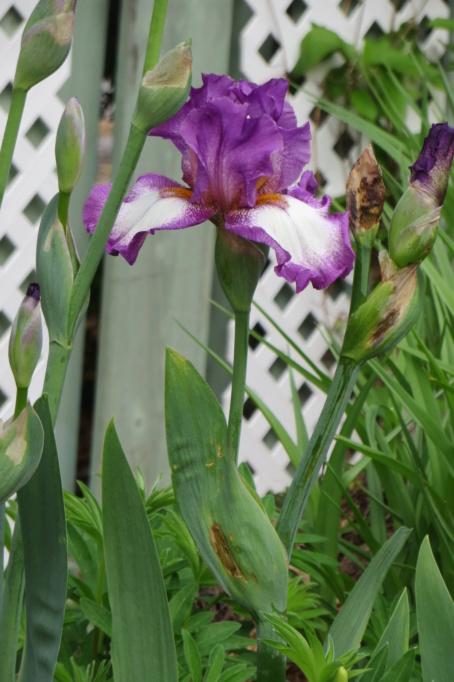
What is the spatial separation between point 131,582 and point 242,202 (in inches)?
10.5

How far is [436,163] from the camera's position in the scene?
1.99ft

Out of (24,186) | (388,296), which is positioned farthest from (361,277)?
(24,186)

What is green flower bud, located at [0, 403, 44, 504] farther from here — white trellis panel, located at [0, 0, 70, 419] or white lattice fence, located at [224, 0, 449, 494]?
white lattice fence, located at [224, 0, 449, 494]

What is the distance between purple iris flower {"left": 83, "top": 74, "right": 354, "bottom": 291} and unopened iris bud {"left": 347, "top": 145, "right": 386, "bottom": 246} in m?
0.03

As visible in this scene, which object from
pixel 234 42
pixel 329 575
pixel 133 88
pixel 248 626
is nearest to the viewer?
pixel 248 626

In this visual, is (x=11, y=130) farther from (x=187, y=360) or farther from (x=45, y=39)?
(x=187, y=360)

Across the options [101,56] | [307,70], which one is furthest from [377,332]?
[307,70]

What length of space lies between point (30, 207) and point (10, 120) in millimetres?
1454

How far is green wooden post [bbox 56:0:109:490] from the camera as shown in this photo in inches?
74.7

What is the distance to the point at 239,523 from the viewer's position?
59 centimetres

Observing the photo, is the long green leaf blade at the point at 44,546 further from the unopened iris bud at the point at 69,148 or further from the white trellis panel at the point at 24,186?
the white trellis panel at the point at 24,186

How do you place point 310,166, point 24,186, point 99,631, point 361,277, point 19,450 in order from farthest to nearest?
point 310,166
point 24,186
point 99,631
point 361,277
point 19,450

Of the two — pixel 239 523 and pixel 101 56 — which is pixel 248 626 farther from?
pixel 101 56

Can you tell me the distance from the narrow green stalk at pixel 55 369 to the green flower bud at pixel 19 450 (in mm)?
59
